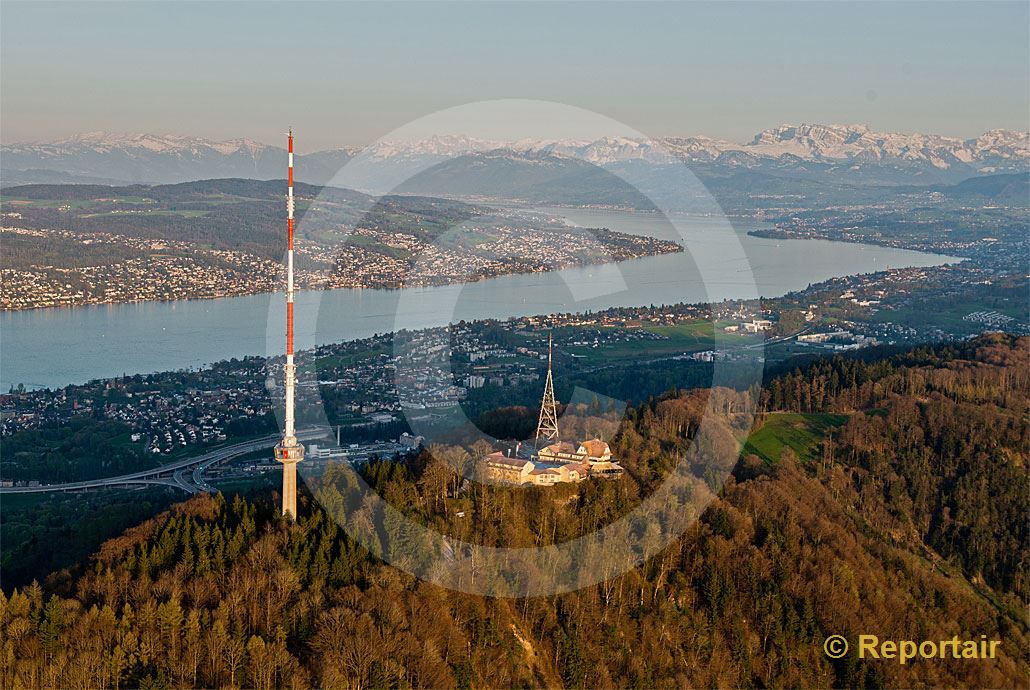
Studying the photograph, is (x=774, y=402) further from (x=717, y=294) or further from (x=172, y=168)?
(x=172, y=168)

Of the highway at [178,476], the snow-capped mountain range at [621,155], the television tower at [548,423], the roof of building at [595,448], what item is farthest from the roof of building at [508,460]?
the snow-capped mountain range at [621,155]

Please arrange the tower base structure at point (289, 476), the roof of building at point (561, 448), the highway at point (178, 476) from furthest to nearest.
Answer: the highway at point (178, 476) → the roof of building at point (561, 448) → the tower base structure at point (289, 476)

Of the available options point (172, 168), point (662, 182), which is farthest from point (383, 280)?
point (172, 168)

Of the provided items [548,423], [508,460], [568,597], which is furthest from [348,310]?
[568,597]

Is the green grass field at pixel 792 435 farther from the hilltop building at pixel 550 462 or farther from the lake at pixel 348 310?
the lake at pixel 348 310

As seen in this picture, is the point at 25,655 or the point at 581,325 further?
the point at 581,325

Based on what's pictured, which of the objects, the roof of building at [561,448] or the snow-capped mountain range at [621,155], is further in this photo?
the snow-capped mountain range at [621,155]
